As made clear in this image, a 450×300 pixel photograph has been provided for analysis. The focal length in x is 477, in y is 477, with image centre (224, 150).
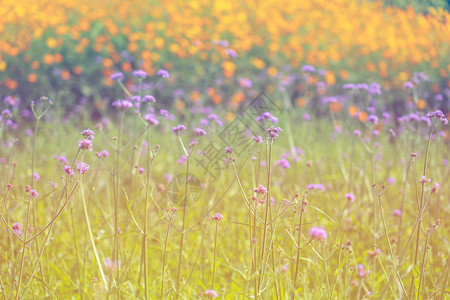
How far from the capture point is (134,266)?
7.38ft

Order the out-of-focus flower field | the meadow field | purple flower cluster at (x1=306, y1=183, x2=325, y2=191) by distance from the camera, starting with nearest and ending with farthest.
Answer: purple flower cluster at (x1=306, y1=183, x2=325, y2=191), the meadow field, the out-of-focus flower field

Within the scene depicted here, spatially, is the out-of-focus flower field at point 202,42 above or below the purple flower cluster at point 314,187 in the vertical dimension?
above

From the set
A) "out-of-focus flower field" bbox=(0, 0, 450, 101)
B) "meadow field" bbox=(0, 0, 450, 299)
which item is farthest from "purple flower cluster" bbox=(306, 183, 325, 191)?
"out-of-focus flower field" bbox=(0, 0, 450, 101)

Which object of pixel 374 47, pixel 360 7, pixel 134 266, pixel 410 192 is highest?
pixel 360 7

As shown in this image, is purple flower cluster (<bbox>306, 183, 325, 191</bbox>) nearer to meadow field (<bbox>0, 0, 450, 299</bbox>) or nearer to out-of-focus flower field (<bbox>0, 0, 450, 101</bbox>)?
meadow field (<bbox>0, 0, 450, 299</bbox>)

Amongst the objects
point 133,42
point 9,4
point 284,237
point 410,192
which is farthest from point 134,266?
point 133,42

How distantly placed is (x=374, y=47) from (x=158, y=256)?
4.81 meters

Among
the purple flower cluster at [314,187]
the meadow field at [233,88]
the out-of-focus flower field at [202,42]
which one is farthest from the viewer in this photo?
the out-of-focus flower field at [202,42]

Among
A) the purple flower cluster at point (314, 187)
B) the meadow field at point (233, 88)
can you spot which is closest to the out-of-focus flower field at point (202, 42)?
the meadow field at point (233, 88)

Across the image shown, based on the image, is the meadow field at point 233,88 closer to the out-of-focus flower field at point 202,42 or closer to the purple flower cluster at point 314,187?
the out-of-focus flower field at point 202,42

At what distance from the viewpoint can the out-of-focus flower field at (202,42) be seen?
525 cm

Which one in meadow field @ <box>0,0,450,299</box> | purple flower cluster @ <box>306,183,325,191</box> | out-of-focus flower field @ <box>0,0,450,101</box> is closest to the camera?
purple flower cluster @ <box>306,183,325,191</box>

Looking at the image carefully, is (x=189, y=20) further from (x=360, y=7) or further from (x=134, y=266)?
(x=134, y=266)

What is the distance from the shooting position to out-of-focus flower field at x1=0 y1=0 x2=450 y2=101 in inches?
207
